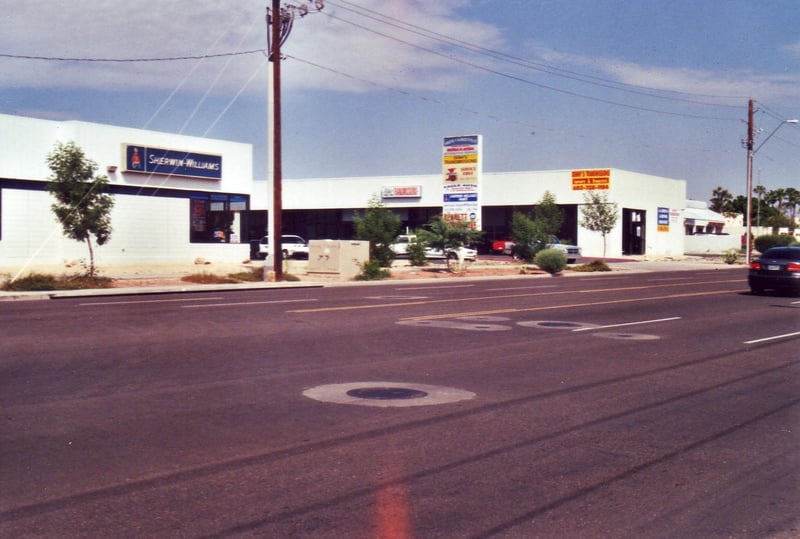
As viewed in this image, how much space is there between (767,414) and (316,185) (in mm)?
67053

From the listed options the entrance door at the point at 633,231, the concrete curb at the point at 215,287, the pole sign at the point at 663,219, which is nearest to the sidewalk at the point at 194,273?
the concrete curb at the point at 215,287

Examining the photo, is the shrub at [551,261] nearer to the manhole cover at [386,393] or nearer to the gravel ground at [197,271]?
the gravel ground at [197,271]

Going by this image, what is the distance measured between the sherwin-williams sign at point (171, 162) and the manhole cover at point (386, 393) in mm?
30862

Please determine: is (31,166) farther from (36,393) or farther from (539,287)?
(36,393)

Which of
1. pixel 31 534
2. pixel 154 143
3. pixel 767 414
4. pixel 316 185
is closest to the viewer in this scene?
pixel 31 534

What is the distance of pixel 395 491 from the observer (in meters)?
6.19

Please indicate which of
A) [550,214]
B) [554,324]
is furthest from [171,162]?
[554,324]

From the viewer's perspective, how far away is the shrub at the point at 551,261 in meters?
43.3

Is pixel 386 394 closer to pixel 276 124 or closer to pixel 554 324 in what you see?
pixel 554 324

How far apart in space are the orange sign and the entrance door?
16.1ft

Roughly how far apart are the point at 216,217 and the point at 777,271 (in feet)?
87.4

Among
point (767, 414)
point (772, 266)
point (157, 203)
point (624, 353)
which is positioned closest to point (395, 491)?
point (767, 414)

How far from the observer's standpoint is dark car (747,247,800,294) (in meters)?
25.8

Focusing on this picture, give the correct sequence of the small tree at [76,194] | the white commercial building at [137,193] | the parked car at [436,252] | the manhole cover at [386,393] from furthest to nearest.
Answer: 1. the parked car at [436,252]
2. the white commercial building at [137,193]
3. the small tree at [76,194]
4. the manhole cover at [386,393]
